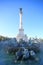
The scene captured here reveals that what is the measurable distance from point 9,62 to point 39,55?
1.47 feet

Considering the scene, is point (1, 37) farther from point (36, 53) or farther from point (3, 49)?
point (36, 53)

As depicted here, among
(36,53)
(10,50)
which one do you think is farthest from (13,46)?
(36,53)

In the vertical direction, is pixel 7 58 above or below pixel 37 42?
below

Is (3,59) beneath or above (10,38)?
beneath

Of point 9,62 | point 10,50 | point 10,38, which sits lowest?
point 9,62

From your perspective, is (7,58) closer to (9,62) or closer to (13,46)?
(9,62)

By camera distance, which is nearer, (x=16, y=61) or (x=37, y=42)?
(x=16, y=61)

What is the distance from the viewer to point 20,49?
2.18 metres

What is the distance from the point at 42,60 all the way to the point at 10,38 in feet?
1.89

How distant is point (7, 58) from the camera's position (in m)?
2.10

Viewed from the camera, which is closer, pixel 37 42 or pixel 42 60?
pixel 42 60

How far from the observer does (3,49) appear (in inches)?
86.4

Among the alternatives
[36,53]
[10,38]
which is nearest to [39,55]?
[36,53]

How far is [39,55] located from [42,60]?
0.09 meters
